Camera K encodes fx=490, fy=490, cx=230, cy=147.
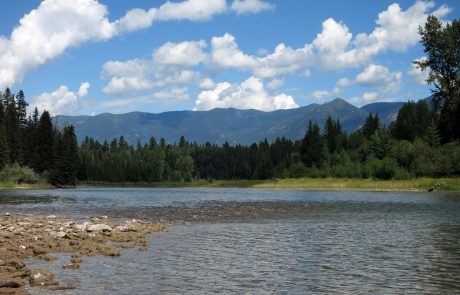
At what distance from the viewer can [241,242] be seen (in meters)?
30.5

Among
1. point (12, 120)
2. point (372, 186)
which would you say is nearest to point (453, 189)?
point (372, 186)

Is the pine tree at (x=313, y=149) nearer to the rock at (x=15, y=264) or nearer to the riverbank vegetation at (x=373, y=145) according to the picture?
the riverbank vegetation at (x=373, y=145)

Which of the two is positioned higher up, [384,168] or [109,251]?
[384,168]

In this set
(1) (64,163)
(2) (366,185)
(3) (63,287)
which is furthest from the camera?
(1) (64,163)

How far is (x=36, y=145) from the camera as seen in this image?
15900 cm

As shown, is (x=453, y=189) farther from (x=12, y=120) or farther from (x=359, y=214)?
(x=12, y=120)

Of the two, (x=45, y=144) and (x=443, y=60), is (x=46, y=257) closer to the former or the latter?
(x=443, y=60)

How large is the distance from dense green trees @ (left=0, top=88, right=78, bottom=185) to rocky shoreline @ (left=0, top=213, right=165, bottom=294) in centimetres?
11666

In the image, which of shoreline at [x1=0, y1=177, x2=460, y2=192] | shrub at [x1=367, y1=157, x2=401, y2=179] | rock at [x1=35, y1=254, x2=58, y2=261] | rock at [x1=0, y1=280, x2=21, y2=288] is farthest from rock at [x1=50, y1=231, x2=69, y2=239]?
shrub at [x1=367, y1=157, x2=401, y2=179]

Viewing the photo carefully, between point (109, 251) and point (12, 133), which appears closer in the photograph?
point (109, 251)

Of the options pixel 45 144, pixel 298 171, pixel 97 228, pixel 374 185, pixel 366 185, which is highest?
pixel 45 144

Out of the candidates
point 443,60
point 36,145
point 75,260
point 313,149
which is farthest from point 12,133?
point 75,260

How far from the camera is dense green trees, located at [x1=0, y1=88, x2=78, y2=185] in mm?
148625

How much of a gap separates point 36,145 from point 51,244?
142 meters
